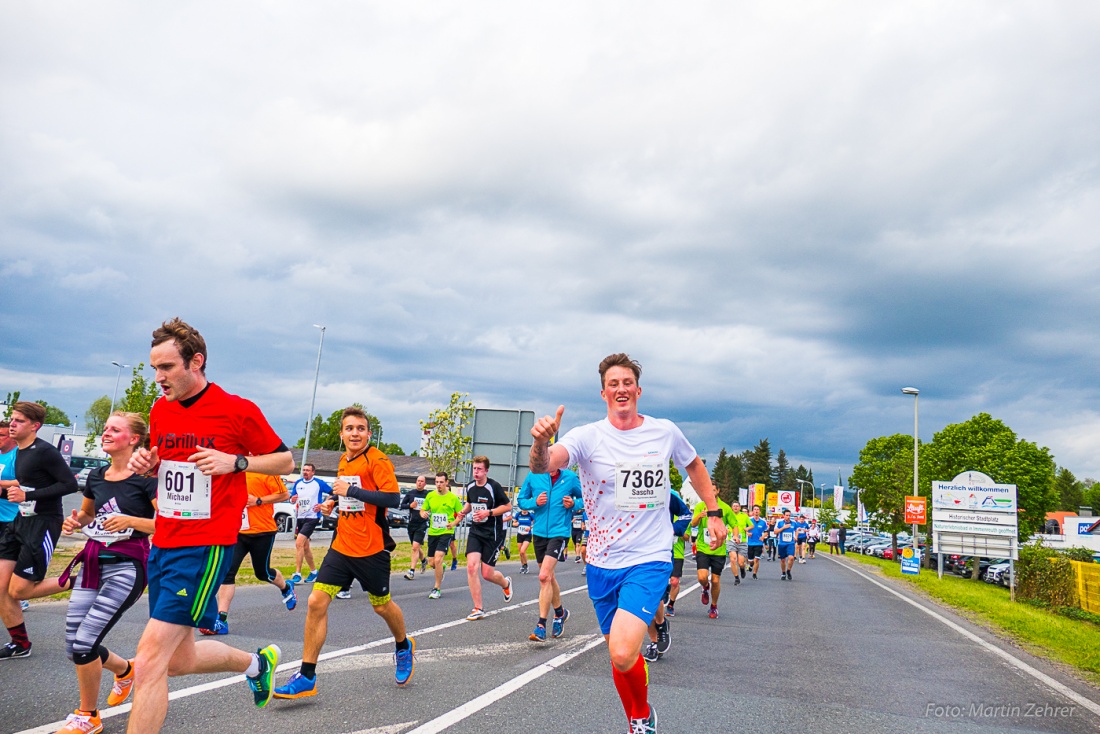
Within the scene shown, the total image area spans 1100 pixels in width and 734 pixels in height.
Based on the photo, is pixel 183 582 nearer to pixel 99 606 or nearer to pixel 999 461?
pixel 99 606

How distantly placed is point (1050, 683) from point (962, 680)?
3.28 feet

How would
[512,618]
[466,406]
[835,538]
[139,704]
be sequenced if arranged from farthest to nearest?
[835,538] < [466,406] < [512,618] < [139,704]

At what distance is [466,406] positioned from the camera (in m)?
33.7

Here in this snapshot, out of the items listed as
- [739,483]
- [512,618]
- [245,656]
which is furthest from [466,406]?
[739,483]

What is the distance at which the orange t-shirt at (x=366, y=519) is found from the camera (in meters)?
5.92

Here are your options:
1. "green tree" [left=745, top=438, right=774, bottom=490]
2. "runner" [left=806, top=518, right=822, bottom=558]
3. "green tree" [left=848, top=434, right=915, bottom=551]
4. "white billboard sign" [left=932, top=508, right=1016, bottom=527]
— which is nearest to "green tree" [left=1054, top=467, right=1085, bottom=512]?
"green tree" [left=745, top=438, right=774, bottom=490]

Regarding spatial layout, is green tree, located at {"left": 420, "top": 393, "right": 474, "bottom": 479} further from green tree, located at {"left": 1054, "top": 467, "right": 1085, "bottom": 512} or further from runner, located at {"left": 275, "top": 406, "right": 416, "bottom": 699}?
green tree, located at {"left": 1054, "top": 467, "right": 1085, "bottom": 512}

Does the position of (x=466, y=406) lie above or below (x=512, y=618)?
above

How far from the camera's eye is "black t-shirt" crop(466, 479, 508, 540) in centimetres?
1072

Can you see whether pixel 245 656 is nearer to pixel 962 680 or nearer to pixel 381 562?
pixel 381 562

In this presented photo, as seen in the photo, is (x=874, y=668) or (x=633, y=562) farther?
(x=874, y=668)

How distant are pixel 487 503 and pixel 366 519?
5.06 metres

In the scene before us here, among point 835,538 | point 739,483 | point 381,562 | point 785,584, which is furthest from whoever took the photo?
point 739,483

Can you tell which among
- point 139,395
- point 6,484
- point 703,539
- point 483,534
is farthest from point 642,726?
point 139,395
